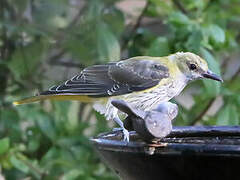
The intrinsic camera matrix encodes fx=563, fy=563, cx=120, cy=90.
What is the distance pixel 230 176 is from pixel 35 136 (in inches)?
74.6

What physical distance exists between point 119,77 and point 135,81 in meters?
0.07

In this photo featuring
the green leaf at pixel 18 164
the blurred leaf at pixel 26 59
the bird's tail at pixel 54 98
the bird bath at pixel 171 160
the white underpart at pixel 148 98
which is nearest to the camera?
the bird bath at pixel 171 160

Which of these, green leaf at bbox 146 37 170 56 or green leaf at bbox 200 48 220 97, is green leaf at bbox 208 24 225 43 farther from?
green leaf at bbox 146 37 170 56

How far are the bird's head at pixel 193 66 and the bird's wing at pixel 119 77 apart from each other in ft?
0.26

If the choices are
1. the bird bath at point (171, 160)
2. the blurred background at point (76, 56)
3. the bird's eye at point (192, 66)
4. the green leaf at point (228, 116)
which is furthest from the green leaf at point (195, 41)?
the bird bath at point (171, 160)

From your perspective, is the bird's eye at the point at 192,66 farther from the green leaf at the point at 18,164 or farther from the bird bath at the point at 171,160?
the bird bath at the point at 171,160

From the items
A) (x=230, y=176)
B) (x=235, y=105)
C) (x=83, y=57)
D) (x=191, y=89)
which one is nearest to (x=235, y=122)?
(x=235, y=105)

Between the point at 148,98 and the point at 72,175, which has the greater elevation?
the point at 148,98

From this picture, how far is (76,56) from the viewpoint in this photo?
114 inches

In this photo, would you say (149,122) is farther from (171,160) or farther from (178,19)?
(178,19)

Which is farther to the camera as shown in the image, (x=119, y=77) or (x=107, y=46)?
(x=107, y=46)

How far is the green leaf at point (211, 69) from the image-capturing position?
240 centimetres

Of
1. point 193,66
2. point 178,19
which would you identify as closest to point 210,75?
point 193,66

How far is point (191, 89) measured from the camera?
3061 mm
